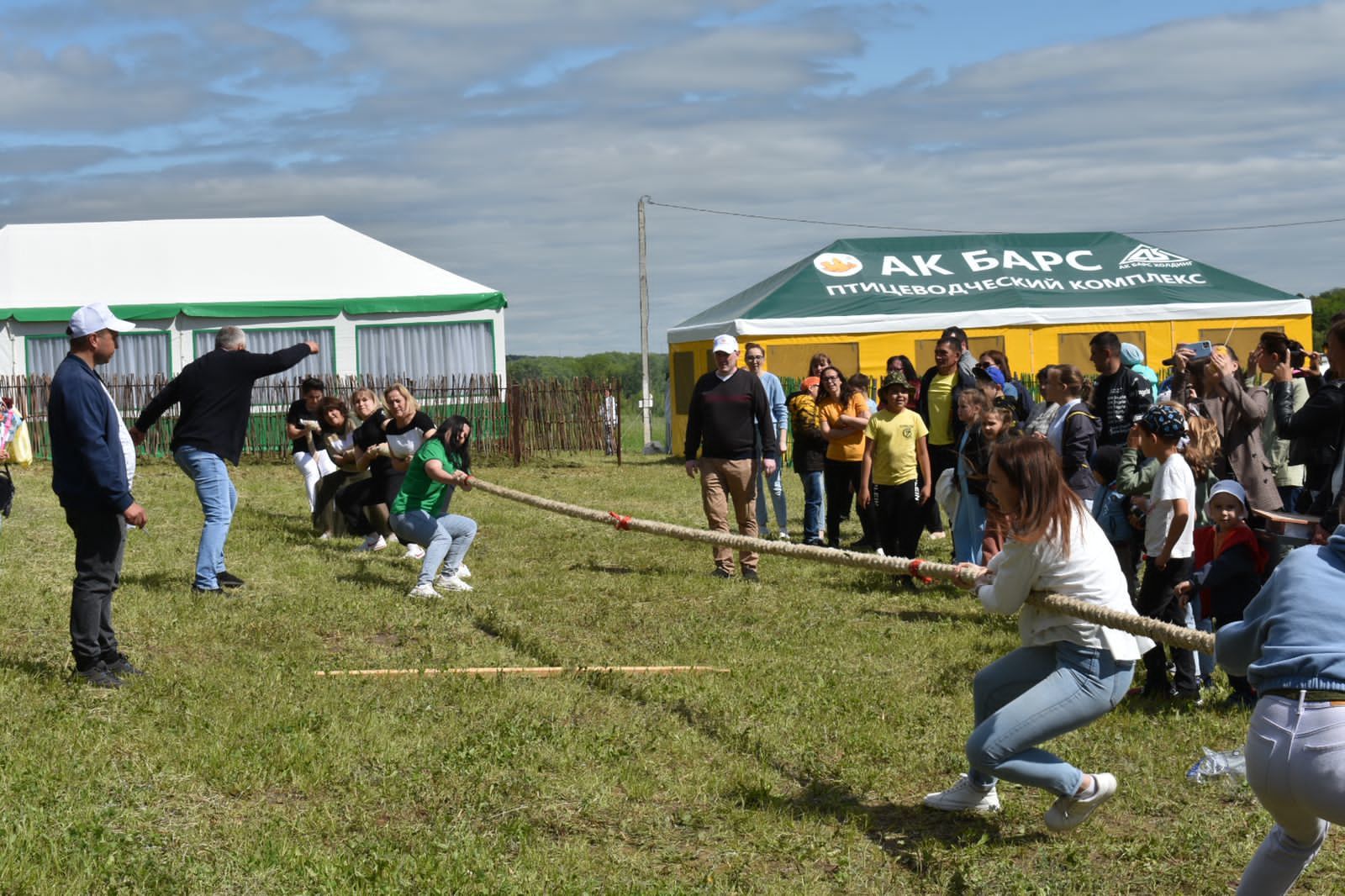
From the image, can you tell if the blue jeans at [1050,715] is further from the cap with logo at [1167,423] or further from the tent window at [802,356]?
the tent window at [802,356]

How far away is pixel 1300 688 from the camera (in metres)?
3.57

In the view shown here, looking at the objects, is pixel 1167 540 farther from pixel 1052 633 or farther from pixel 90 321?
pixel 90 321

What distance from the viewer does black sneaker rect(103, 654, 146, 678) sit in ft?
24.2

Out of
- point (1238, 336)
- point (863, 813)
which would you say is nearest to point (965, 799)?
point (863, 813)

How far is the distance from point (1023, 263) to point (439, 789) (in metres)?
21.6

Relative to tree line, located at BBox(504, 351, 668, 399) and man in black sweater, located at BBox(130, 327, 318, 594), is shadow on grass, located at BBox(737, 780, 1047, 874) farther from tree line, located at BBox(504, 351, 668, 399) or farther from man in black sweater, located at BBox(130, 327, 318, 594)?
tree line, located at BBox(504, 351, 668, 399)

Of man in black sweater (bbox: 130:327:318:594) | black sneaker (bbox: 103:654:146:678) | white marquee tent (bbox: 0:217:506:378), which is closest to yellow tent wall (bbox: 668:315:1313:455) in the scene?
white marquee tent (bbox: 0:217:506:378)

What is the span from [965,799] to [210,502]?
6.62 m

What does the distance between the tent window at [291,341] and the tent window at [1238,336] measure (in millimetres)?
14610

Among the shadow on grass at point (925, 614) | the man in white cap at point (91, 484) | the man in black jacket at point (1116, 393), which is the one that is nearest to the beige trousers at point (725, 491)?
the shadow on grass at point (925, 614)

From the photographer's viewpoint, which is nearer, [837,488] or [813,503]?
[837,488]

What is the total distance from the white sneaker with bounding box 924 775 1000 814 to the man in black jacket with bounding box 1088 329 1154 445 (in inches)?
186

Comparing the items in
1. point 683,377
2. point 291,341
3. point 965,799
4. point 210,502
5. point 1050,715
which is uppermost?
point 291,341

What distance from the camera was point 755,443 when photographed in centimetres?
1155
